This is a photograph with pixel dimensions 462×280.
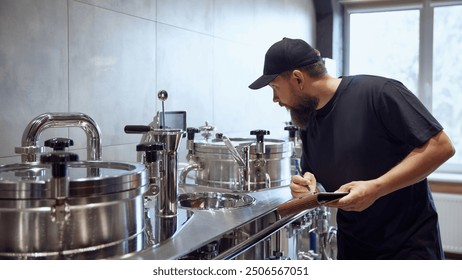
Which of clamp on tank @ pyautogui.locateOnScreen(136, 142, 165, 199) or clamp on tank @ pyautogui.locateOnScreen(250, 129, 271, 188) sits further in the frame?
clamp on tank @ pyautogui.locateOnScreen(250, 129, 271, 188)

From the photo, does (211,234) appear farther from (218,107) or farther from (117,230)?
(218,107)

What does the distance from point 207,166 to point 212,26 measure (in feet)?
2.77

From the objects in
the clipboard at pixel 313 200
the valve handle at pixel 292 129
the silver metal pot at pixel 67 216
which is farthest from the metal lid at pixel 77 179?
the valve handle at pixel 292 129

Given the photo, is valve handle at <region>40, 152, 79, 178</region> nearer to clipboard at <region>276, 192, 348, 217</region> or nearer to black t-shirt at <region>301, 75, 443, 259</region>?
clipboard at <region>276, 192, 348, 217</region>

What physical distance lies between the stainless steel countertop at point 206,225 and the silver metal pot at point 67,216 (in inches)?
2.2

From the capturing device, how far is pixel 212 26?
7.62ft

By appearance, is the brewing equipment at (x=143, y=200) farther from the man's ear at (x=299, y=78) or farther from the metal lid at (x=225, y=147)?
the man's ear at (x=299, y=78)

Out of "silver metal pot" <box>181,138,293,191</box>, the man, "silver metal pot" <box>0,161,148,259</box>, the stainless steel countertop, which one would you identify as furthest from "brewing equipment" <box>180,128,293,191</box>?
"silver metal pot" <box>0,161,148,259</box>

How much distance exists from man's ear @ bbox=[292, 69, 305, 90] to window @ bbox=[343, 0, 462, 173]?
3.02 meters

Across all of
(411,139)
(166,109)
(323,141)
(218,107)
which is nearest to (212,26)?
(218,107)

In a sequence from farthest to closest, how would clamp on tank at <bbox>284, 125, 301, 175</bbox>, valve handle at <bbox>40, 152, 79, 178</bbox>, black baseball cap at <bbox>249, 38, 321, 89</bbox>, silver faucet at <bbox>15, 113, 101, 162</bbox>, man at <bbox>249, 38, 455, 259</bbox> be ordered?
clamp on tank at <bbox>284, 125, 301, 175</bbox> < black baseball cap at <bbox>249, 38, 321, 89</bbox> < man at <bbox>249, 38, 455, 259</bbox> < silver faucet at <bbox>15, 113, 101, 162</bbox> < valve handle at <bbox>40, 152, 79, 178</bbox>

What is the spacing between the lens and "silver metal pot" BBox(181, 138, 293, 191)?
5.72ft

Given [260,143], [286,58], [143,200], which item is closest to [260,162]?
[260,143]

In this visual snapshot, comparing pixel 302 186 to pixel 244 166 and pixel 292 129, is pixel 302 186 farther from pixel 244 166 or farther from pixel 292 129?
pixel 292 129
